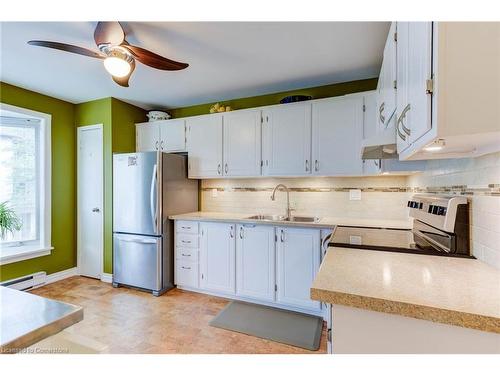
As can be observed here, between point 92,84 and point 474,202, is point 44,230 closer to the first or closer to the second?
point 92,84

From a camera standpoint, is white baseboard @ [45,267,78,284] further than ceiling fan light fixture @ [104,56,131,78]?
Yes

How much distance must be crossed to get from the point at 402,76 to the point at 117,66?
1.85m

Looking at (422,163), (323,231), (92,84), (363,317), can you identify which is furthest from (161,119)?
(363,317)

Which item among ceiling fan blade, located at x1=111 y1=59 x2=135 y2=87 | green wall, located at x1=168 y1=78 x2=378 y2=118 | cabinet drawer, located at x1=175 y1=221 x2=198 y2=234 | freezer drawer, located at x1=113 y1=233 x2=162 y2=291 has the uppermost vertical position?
green wall, located at x1=168 y1=78 x2=378 y2=118

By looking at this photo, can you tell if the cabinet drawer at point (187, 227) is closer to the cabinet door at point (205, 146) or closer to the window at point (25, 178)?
the cabinet door at point (205, 146)

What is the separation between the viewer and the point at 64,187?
3396 millimetres

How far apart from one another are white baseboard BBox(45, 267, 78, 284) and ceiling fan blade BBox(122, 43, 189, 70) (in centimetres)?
305

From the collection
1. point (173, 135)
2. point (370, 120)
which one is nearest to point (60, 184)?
point (173, 135)

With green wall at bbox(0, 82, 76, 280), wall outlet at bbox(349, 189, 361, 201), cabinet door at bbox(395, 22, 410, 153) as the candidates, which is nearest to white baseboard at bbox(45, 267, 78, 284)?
green wall at bbox(0, 82, 76, 280)

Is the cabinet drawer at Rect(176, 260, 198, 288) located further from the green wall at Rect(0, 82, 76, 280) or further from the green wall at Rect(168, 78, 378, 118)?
the green wall at Rect(168, 78, 378, 118)

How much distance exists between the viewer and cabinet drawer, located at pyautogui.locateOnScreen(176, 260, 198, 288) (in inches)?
114

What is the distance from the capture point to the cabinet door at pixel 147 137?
3418mm

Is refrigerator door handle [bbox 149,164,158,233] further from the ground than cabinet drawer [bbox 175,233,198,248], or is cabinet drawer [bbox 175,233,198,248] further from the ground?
refrigerator door handle [bbox 149,164,158,233]

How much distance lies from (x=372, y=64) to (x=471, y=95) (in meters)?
1.97
